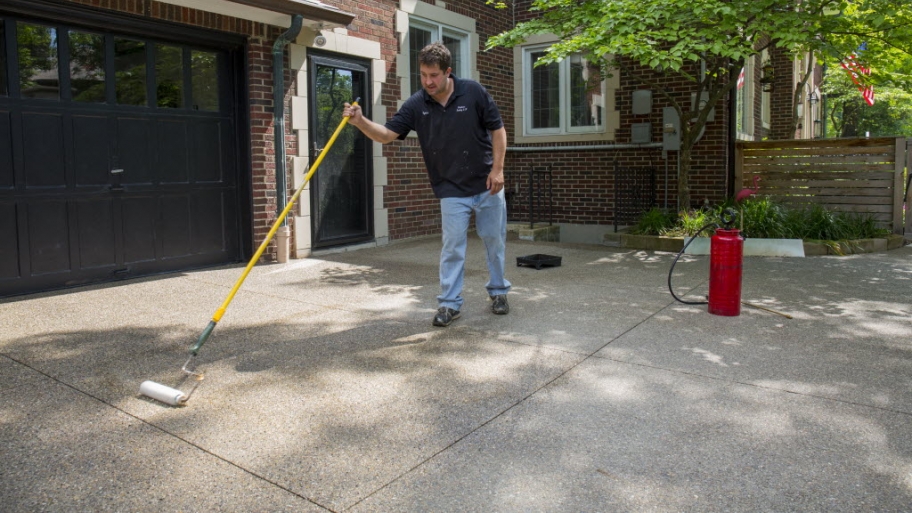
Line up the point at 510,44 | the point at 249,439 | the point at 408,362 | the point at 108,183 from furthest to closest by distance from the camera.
Answer: the point at 510,44
the point at 108,183
the point at 408,362
the point at 249,439

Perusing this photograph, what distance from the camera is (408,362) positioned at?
4199 mm

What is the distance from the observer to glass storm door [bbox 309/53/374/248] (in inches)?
339

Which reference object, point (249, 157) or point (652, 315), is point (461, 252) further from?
point (249, 157)

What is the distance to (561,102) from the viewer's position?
11.8 m

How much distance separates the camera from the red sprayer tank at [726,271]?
5223 mm

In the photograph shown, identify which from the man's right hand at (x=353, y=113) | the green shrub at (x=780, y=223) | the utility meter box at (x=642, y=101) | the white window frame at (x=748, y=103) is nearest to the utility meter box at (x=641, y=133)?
the utility meter box at (x=642, y=101)

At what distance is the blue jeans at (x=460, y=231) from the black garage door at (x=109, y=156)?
3.39 m

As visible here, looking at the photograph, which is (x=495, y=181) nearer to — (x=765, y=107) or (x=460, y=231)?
(x=460, y=231)

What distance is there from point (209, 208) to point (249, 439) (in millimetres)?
4968

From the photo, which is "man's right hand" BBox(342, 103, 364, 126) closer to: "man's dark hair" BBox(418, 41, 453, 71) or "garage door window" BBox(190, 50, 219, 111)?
"man's dark hair" BBox(418, 41, 453, 71)

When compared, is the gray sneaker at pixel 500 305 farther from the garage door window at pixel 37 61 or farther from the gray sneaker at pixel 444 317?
the garage door window at pixel 37 61

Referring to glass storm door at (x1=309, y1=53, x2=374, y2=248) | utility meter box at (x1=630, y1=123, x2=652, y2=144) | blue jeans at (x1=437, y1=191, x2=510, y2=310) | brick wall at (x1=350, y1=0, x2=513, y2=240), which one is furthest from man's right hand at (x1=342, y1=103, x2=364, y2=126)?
utility meter box at (x1=630, y1=123, x2=652, y2=144)

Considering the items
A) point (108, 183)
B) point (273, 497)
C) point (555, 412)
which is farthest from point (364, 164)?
point (273, 497)

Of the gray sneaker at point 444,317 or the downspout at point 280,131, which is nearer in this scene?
the gray sneaker at point 444,317
